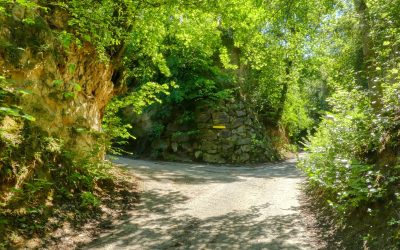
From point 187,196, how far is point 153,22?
5337 millimetres

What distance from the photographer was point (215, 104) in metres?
22.1

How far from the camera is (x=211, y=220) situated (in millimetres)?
7641

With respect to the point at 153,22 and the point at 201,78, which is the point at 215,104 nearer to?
the point at 201,78

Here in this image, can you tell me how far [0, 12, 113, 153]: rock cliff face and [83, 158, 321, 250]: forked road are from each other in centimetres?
260

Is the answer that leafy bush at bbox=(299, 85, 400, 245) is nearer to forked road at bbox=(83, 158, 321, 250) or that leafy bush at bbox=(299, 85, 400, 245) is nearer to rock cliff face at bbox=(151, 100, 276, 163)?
forked road at bbox=(83, 158, 321, 250)

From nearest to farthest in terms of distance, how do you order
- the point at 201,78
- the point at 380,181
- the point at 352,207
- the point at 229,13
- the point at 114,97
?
1. the point at 380,181
2. the point at 352,207
3. the point at 229,13
4. the point at 114,97
5. the point at 201,78

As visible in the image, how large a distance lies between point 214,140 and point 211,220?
13.8 metres

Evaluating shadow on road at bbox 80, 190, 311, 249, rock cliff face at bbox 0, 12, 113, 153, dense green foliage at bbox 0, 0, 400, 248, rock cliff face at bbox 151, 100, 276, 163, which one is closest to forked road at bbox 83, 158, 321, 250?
shadow on road at bbox 80, 190, 311, 249

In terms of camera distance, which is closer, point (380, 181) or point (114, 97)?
point (380, 181)

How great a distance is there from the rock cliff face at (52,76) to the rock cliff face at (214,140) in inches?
450

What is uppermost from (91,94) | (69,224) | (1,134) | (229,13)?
(229,13)

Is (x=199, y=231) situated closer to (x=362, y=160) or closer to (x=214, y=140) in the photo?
(x=362, y=160)

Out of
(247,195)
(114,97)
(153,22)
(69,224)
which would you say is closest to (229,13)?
(153,22)

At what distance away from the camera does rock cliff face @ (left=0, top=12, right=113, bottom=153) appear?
267 inches
